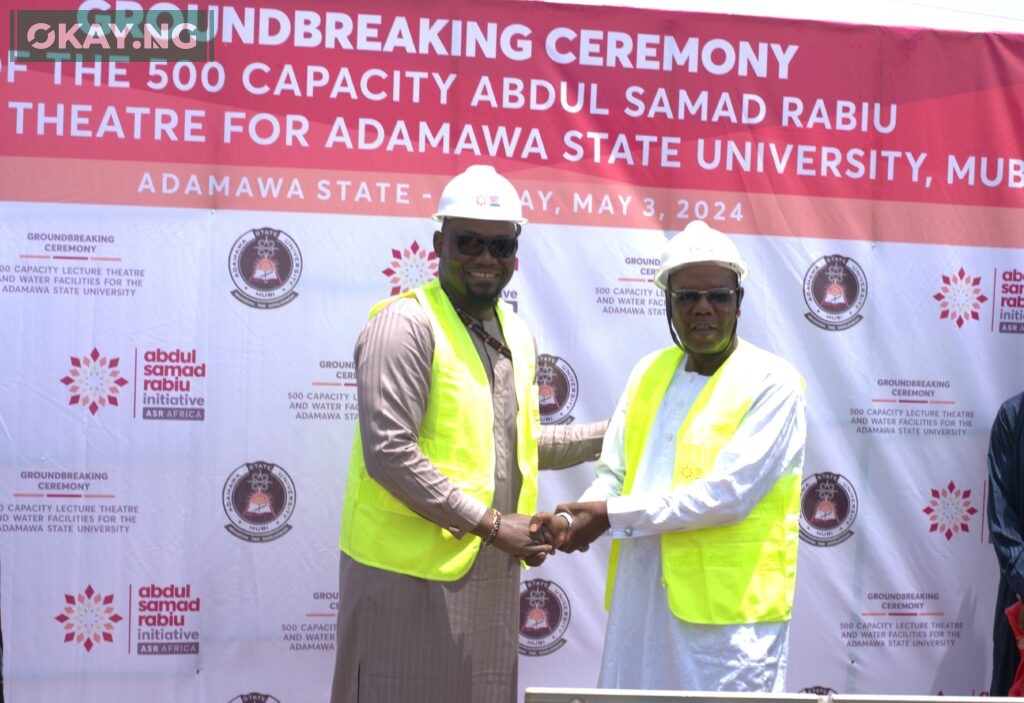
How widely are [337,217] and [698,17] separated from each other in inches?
57.5

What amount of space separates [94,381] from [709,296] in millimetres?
2142

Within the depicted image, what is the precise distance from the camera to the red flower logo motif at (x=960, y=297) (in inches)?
171

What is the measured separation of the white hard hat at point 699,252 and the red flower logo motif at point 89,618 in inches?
88.4

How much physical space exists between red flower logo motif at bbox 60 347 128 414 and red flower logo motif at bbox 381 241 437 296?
38.3 inches

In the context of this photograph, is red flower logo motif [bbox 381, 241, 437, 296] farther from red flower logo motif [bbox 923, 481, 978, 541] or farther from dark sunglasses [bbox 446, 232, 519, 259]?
red flower logo motif [bbox 923, 481, 978, 541]

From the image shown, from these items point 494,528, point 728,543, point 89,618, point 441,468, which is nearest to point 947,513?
point 728,543

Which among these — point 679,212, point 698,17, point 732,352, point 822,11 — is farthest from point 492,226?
point 822,11

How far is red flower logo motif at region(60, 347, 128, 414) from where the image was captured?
13.0 ft

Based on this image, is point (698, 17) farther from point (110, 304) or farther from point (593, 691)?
point (593, 691)

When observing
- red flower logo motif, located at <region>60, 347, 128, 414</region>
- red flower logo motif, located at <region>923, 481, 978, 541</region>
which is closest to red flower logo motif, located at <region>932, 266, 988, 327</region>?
red flower logo motif, located at <region>923, 481, 978, 541</region>

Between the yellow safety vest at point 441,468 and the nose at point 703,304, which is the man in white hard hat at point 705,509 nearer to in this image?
the nose at point 703,304

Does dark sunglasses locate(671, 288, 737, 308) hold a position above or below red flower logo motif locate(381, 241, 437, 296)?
below

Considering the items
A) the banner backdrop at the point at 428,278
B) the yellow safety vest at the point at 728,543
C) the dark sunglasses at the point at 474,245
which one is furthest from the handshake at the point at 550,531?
the banner backdrop at the point at 428,278

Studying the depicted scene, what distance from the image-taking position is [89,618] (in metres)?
3.96
